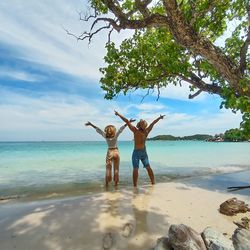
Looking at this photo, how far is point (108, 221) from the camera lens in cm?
630

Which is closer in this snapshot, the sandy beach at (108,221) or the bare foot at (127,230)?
the sandy beach at (108,221)

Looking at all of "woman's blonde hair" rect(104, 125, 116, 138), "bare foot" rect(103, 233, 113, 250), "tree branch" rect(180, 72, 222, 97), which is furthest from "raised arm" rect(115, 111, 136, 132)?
"bare foot" rect(103, 233, 113, 250)

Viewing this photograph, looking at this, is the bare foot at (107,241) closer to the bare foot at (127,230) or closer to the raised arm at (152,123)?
the bare foot at (127,230)

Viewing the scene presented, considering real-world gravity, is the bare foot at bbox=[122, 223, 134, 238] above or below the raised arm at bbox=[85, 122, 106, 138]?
below

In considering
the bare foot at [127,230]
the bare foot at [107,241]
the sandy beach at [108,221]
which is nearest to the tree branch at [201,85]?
the sandy beach at [108,221]

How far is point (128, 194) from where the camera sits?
933cm

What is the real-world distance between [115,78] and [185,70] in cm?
279

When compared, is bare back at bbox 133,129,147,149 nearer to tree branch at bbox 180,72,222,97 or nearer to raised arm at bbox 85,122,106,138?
A: raised arm at bbox 85,122,106,138

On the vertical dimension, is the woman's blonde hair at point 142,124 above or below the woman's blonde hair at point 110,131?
above

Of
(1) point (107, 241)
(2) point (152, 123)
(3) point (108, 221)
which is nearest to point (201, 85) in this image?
(2) point (152, 123)

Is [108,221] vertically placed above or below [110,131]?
below

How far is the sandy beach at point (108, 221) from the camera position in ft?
17.8

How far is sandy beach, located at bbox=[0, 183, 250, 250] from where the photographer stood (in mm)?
5418

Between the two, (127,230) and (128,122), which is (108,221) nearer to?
(127,230)
